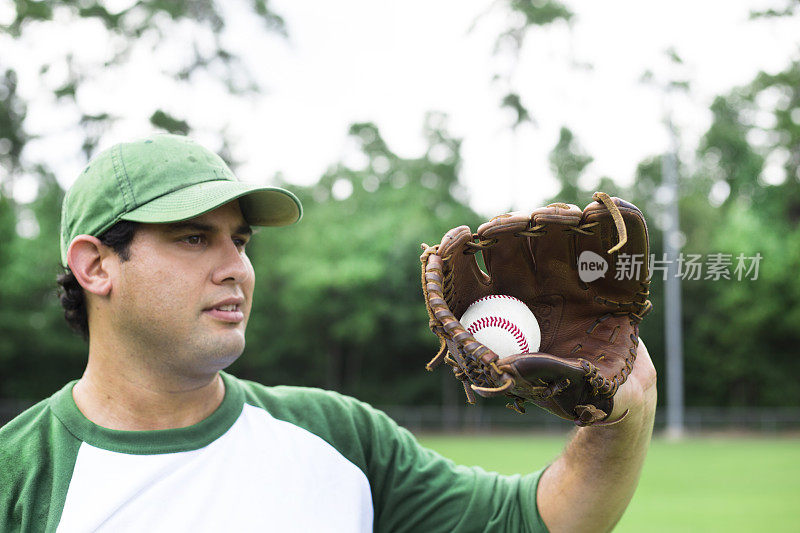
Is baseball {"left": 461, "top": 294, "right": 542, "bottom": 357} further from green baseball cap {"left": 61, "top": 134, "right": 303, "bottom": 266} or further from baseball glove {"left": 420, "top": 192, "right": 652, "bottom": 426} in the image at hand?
green baseball cap {"left": 61, "top": 134, "right": 303, "bottom": 266}

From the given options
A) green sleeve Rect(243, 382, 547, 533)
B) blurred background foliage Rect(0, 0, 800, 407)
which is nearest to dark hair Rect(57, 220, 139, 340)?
green sleeve Rect(243, 382, 547, 533)

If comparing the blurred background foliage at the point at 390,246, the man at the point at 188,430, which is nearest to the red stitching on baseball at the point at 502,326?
the man at the point at 188,430

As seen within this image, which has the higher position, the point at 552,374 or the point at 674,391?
the point at 552,374

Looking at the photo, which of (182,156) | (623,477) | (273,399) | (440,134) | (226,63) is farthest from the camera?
(440,134)

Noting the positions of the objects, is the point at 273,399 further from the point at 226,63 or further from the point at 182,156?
the point at 226,63

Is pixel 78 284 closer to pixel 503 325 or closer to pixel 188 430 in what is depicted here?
pixel 188 430

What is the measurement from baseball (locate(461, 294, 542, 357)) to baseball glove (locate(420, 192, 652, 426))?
0.25 feet

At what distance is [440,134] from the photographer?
2662cm

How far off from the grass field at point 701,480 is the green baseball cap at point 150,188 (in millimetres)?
2277

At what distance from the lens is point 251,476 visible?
188cm

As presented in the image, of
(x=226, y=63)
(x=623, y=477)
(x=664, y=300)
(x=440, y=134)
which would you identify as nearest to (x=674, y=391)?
(x=664, y=300)

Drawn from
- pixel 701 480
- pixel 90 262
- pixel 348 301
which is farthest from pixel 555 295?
pixel 348 301

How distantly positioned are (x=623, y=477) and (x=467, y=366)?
1.86 ft

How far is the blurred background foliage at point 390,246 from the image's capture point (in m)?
18.9
